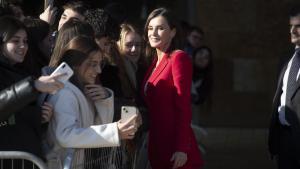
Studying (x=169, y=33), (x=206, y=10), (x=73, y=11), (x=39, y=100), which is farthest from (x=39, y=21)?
(x=206, y=10)

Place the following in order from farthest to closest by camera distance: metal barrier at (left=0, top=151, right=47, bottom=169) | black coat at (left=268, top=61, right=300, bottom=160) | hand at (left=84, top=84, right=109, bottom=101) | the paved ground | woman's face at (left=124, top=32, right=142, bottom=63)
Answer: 1. the paved ground
2. black coat at (left=268, top=61, right=300, bottom=160)
3. woman's face at (left=124, top=32, right=142, bottom=63)
4. hand at (left=84, top=84, right=109, bottom=101)
5. metal barrier at (left=0, top=151, right=47, bottom=169)

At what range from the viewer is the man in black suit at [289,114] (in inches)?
243

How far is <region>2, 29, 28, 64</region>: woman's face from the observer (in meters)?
4.66

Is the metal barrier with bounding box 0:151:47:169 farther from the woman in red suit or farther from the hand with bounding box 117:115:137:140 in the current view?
the woman in red suit

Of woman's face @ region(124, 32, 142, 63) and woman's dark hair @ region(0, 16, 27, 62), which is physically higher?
woman's dark hair @ region(0, 16, 27, 62)

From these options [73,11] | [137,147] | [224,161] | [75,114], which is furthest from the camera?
[224,161]

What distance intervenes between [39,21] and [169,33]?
930 millimetres

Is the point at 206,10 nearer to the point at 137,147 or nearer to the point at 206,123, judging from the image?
the point at 206,123

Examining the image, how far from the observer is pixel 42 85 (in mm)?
4223

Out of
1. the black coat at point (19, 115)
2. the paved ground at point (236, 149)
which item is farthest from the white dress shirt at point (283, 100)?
the paved ground at point (236, 149)

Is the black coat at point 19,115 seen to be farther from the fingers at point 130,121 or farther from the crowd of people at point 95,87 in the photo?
the fingers at point 130,121

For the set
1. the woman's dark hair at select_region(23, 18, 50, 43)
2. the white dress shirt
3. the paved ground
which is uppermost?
the woman's dark hair at select_region(23, 18, 50, 43)

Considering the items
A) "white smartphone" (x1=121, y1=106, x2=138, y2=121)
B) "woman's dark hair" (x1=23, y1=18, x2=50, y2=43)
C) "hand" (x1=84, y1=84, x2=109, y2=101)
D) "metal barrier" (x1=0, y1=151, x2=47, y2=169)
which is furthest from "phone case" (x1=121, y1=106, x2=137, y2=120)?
"woman's dark hair" (x1=23, y1=18, x2=50, y2=43)

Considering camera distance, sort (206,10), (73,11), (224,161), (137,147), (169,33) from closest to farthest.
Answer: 1. (137,147)
2. (169,33)
3. (73,11)
4. (224,161)
5. (206,10)
